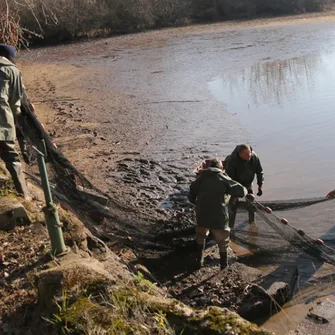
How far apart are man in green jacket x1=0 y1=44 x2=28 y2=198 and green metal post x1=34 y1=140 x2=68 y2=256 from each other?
66.8 inches

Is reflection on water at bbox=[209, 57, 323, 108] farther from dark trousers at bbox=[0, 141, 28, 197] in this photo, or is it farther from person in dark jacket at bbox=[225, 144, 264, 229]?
dark trousers at bbox=[0, 141, 28, 197]

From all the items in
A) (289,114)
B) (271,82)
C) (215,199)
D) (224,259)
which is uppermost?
(215,199)

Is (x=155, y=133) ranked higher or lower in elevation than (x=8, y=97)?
lower

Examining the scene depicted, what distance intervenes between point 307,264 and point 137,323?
13.1 ft

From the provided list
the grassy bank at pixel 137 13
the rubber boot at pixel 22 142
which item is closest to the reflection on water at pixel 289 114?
the rubber boot at pixel 22 142

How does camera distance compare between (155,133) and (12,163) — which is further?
(155,133)

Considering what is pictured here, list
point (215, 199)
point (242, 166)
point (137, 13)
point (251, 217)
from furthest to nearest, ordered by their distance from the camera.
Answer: point (137, 13)
point (242, 166)
point (251, 217)
point (215, 199)

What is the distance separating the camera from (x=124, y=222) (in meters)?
6.41

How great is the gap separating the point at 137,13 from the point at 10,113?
1395 inches

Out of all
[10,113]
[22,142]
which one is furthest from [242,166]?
[10,113]

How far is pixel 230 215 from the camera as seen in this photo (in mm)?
7160

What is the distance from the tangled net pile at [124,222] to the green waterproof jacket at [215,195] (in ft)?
2.00

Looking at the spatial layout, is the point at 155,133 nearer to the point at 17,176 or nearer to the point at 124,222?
the point at 124,222

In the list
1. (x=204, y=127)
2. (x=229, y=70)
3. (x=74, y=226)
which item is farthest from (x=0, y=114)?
(x=229, y=70)
